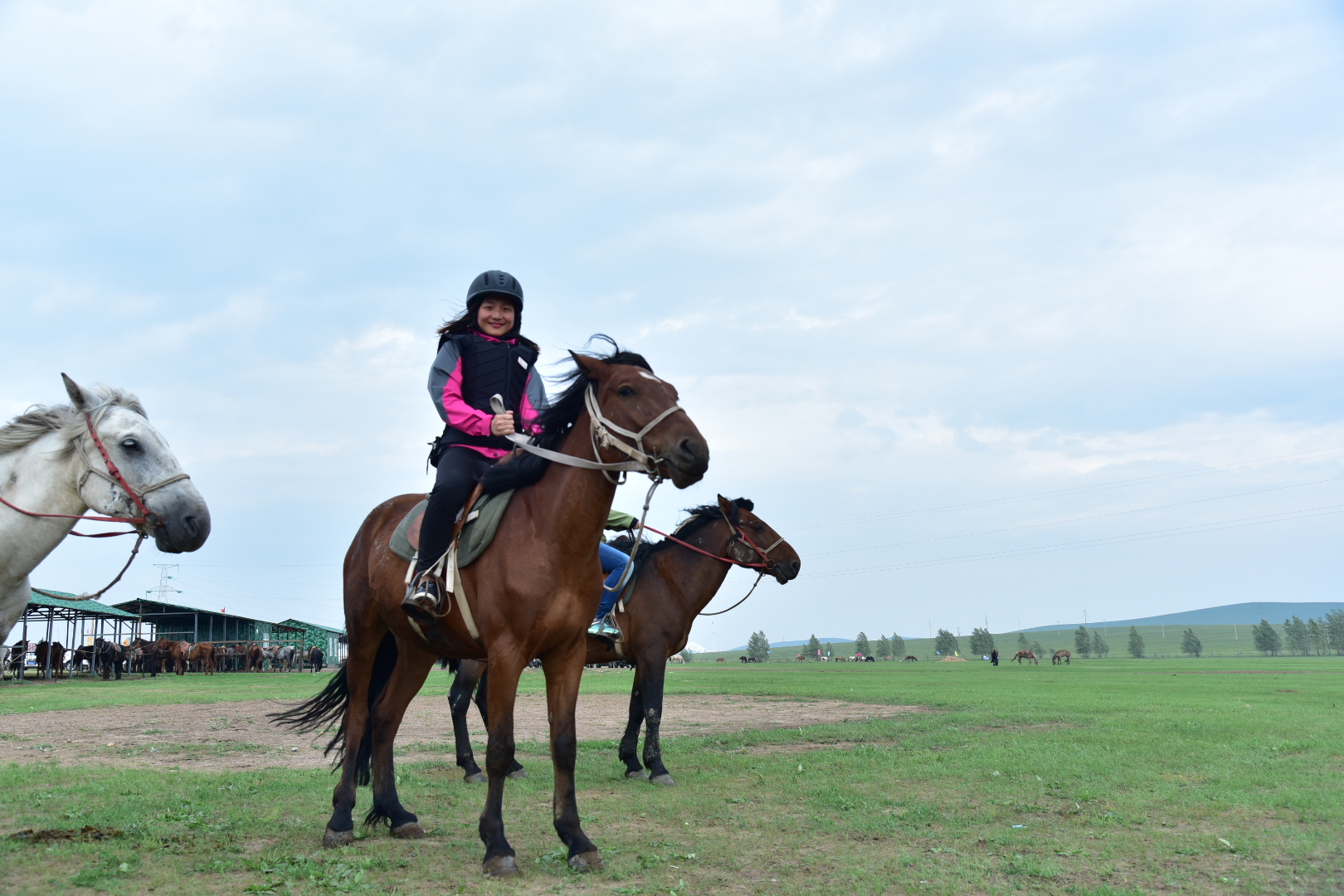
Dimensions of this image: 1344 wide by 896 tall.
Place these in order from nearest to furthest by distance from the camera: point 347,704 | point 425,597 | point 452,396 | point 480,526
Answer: point 425,597 → point 480,526 → point 452,396 → point 347,704

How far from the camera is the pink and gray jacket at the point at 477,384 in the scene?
624 centimetres

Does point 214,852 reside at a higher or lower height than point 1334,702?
higher

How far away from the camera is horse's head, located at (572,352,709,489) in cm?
490

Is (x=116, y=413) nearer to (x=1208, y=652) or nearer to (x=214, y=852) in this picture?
(x=214, y=852)

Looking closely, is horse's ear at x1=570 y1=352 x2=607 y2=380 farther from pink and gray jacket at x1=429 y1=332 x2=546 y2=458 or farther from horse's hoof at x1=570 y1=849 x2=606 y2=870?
horse's hoof at x1=570 y1=849 x2=606 y2=870

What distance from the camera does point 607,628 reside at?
981cm

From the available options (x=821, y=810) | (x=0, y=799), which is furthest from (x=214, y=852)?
(x=821, y=810)

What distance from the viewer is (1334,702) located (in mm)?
19094

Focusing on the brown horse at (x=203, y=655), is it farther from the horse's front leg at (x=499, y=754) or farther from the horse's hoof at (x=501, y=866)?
the horse's hoof at (x=501, y=866)

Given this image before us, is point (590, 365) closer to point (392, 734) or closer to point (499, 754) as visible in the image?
point (499, 754)

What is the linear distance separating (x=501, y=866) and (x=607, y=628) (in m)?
4.88

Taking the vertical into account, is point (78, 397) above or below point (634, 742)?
above

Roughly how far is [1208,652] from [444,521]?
20268 centimetres

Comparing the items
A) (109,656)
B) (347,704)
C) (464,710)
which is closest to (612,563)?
(464,710)
